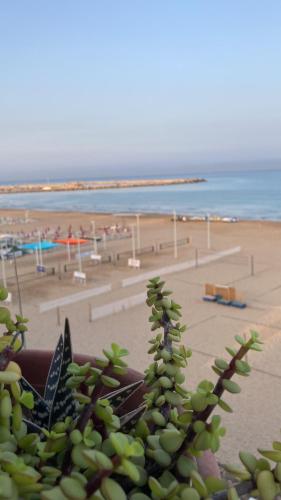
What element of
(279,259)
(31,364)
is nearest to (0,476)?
(31,364)

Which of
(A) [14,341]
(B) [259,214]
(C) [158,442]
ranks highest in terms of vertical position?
(A) [14,341]

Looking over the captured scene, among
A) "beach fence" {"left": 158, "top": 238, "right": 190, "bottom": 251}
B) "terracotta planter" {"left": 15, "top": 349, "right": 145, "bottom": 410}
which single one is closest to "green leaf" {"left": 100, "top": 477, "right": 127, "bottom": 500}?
"terracotta planter" {"left": 15, "top": 349, "right": 145, "bottom": 410}

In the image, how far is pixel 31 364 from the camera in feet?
5.26

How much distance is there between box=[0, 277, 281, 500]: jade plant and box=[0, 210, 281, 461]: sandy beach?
324 cm

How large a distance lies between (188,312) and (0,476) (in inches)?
301

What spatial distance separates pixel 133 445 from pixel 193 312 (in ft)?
25.2

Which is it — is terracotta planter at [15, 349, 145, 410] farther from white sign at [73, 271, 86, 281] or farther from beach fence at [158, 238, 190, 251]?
beach fence at [158, 238, 190, 251]

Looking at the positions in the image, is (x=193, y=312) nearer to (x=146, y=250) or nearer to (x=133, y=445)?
(x=133, y=445)

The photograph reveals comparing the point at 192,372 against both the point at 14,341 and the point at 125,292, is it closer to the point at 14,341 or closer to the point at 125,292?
the point at 125,292

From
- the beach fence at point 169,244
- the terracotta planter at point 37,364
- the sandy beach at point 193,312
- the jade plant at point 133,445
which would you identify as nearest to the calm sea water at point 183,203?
the beach fence at point 169,244

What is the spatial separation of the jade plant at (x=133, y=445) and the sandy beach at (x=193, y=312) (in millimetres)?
3237

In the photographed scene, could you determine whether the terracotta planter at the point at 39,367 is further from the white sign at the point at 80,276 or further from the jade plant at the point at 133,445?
the white sign at the point at 80,276

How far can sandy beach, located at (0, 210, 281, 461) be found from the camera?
4652mm

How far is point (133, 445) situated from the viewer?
45cm
